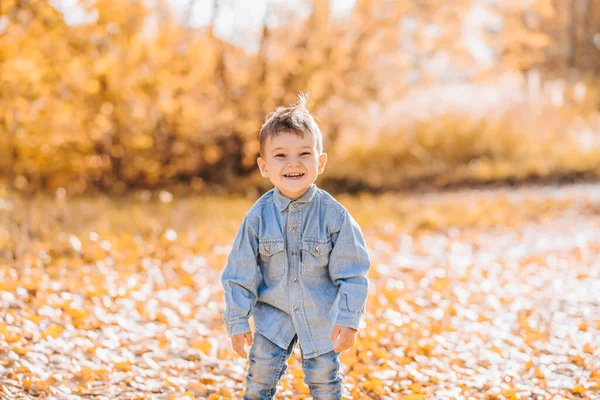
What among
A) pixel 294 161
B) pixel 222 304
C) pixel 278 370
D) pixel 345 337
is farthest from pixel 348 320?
pixel 222 304

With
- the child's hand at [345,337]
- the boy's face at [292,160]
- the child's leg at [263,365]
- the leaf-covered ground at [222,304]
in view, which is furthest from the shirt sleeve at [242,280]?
the leaf-covered ground at [222,304]

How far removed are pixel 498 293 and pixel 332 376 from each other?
3578 millimetres

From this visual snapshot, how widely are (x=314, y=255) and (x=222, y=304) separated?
281cm

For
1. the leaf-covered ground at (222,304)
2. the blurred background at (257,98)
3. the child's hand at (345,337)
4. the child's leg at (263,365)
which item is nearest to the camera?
the child's hand at (345,337)

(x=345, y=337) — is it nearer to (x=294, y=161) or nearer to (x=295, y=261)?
(x=295, y=261)

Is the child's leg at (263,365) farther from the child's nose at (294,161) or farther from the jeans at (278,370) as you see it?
the child's nose at (294,161)

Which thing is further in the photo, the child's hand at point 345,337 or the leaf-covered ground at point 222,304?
the leaf-covered ground at point 222,304

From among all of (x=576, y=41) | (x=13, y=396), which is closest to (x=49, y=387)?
(x=13, y=396)

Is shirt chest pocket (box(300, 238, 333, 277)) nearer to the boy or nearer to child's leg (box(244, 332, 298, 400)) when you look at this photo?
the boy

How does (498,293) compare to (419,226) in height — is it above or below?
below

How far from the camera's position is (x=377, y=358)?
4.18m

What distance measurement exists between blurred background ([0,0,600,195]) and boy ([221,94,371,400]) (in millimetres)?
4188

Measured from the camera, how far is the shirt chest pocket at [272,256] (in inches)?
102

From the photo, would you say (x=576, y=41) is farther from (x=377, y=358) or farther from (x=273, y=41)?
(x=377, y=358)
